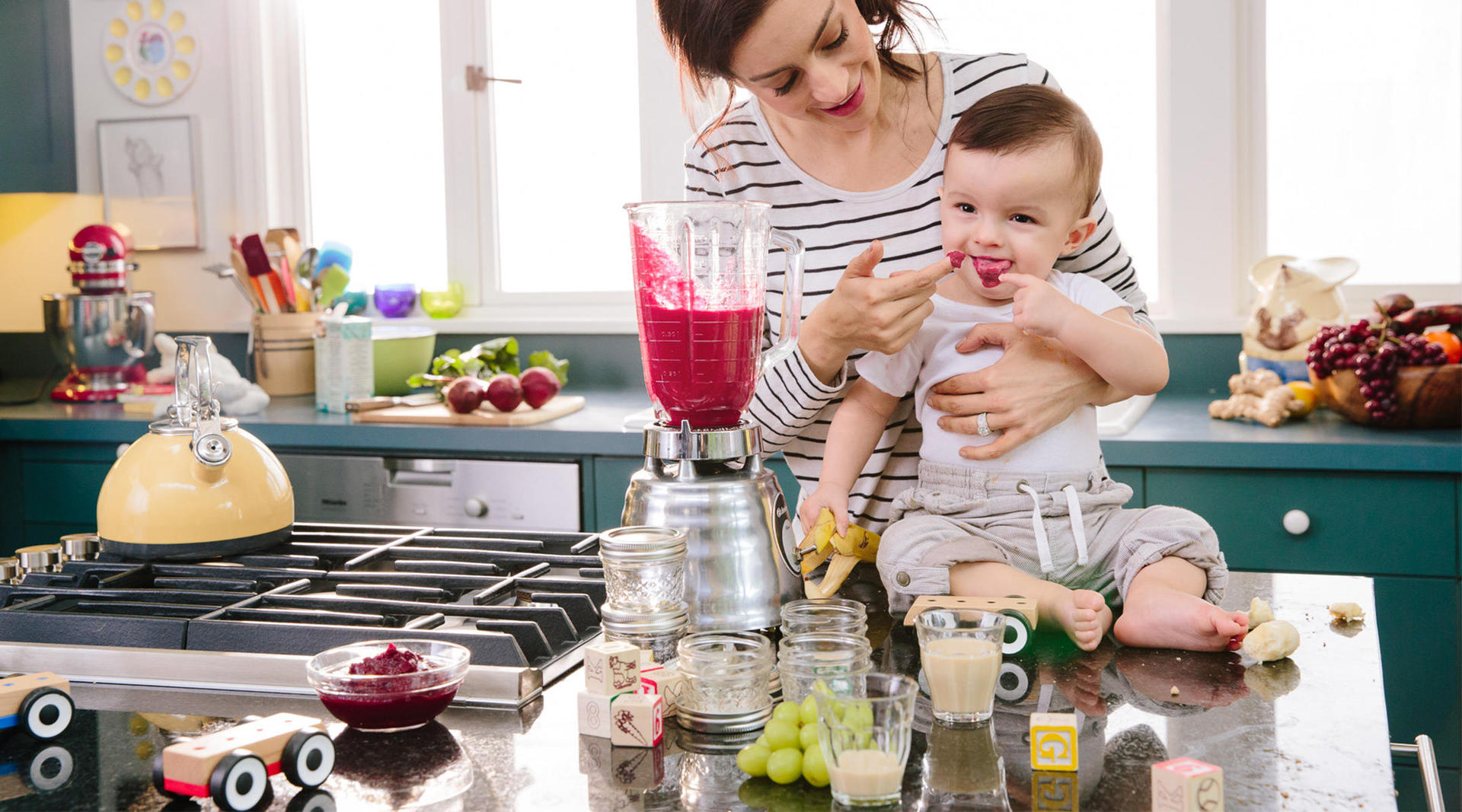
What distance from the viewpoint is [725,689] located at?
0.91 metres

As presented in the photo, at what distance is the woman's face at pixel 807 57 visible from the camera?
4.25 feet

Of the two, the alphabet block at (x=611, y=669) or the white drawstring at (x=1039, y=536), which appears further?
the white drawstring at (x=1039, y=536)

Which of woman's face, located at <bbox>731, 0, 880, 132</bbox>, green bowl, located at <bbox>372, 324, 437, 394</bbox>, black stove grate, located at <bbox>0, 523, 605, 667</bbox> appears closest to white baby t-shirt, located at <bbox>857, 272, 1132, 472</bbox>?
woman's face, located at <bbox>731, 0, 880, 132</bbox>

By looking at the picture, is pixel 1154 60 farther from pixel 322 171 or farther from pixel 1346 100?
pixel 322 171

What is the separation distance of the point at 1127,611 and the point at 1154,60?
2.11m

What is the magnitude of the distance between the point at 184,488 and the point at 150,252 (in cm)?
256

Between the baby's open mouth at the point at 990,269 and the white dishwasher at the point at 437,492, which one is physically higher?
the baby's open mouth at the point at 990,269

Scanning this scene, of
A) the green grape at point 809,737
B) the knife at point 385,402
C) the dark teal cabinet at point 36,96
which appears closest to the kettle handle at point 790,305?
the green grape at point 809,737

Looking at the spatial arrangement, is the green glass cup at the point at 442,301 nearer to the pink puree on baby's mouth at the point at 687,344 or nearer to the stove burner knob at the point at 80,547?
the stove burner knob at the point at 80,547

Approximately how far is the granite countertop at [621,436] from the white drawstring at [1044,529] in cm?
96

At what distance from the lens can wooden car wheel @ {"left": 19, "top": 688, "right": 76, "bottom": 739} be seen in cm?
92

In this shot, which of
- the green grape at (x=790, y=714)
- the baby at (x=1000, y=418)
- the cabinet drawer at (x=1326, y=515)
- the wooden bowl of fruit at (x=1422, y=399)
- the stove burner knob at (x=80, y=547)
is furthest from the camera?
the wooden bowl of fruit at (x=1422, y=399)

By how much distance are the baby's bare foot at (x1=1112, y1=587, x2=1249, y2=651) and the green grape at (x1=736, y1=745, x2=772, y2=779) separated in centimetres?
42

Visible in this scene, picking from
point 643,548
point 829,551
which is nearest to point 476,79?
point 829,551
